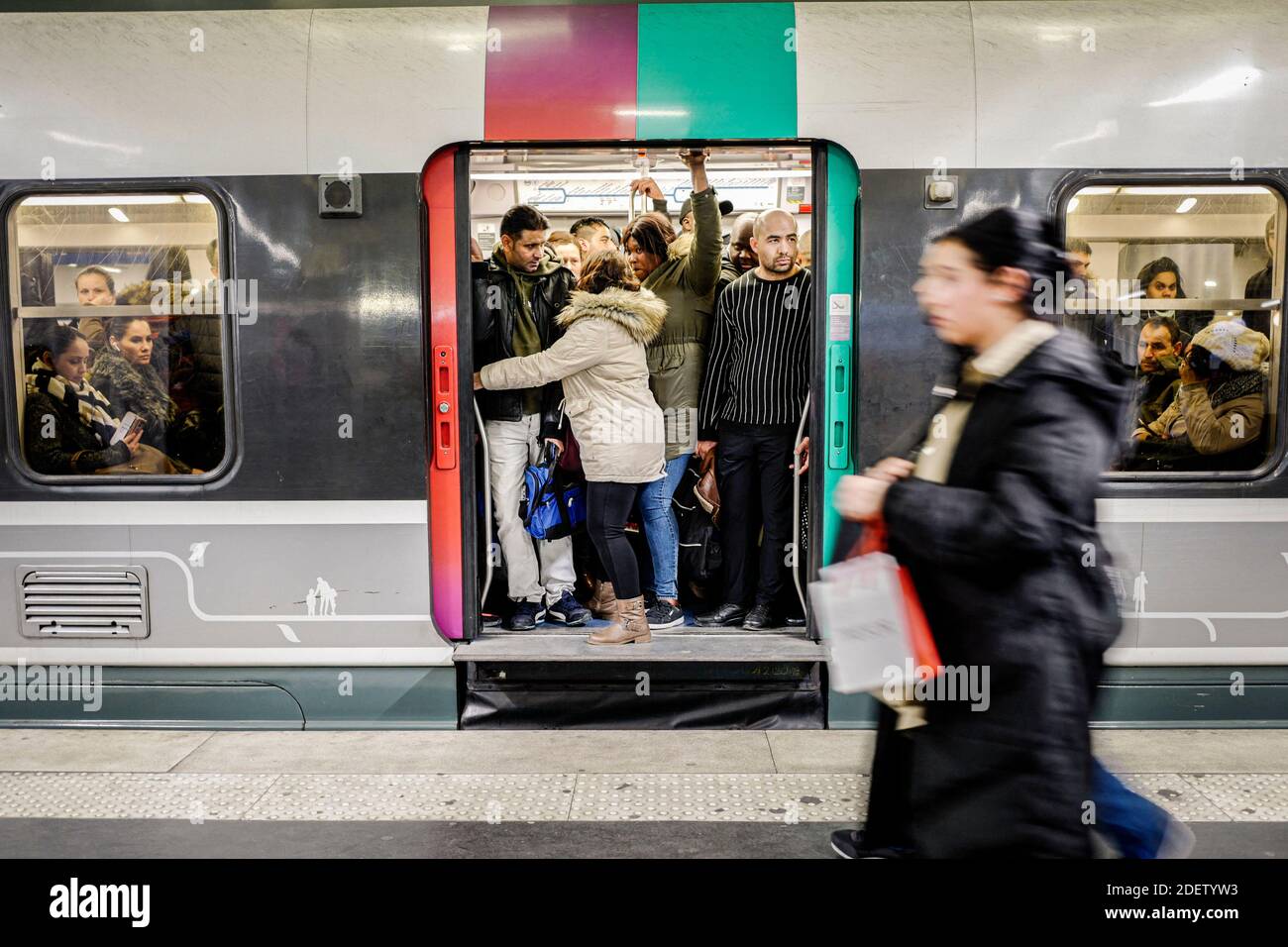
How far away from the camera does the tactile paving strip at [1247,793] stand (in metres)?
2.88

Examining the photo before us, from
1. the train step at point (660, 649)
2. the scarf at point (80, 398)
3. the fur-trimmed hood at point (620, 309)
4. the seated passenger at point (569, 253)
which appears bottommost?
the train step at point (660, 649)

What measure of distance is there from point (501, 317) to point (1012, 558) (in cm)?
285

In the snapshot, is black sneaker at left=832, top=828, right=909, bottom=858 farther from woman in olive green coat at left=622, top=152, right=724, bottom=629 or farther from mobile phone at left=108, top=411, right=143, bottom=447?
mobile phone at left=108, top=411, right=143, bottom=447

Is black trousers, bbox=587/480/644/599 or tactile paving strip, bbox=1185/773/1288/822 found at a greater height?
black trousers, bbox=587/480/644/599

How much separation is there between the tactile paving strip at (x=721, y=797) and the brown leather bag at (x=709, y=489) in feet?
4.60

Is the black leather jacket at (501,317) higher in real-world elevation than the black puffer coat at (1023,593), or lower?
higher

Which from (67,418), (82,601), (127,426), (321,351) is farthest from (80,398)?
(321,351)

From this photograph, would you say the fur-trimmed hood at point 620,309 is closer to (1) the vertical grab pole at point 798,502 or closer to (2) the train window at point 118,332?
(1) the vertical grab pole at point 798,502

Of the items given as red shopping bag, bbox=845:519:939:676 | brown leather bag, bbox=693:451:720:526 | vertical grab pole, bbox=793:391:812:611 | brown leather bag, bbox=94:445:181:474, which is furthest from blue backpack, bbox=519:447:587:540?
red shopping bag, bbox=845:519:939:676

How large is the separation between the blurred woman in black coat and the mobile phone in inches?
118

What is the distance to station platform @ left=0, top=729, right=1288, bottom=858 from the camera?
2758mm

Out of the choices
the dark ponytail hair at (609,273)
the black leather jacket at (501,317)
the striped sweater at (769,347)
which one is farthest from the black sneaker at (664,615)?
the dark ponytail hair at (609,273)

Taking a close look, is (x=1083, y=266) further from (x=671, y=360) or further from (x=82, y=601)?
(x=82, y=601)
